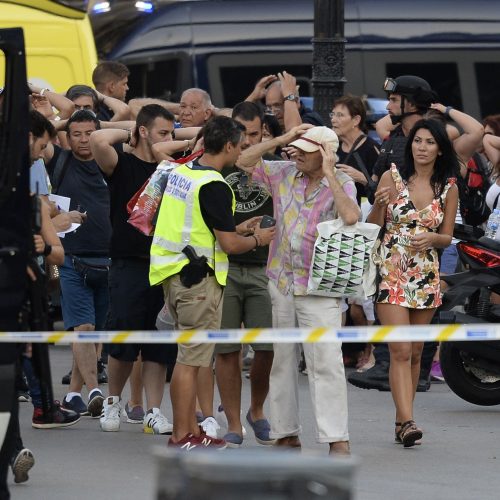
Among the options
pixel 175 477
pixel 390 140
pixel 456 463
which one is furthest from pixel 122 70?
pixel 175 477

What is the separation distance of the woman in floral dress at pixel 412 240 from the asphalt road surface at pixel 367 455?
319 mm

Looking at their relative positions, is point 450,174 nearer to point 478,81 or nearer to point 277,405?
point 277,405

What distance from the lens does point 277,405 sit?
8.68 metres

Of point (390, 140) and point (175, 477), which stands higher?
point (390, 140)

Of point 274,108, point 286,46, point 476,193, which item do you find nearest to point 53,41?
point 274,108

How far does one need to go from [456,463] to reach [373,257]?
131 cm

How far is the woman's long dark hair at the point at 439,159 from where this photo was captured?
30.3ft

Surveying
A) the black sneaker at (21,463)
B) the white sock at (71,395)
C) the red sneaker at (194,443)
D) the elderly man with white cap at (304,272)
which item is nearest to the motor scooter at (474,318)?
the elderly man with white cap at (304,272)

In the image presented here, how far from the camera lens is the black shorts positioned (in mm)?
9391

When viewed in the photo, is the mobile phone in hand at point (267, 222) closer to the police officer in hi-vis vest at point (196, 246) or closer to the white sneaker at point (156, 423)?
the police officer in hi-vis vest at point (196, 246)

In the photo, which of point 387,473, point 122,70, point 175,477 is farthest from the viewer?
point 122,70

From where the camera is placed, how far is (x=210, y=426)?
9016 millimetres

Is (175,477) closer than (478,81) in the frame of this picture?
Yes

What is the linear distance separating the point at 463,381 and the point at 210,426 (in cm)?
205
